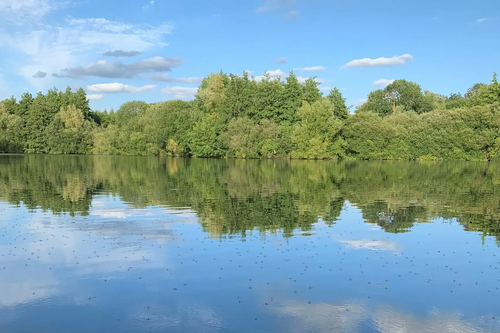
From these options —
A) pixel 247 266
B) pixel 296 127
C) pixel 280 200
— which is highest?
pixel 296 127

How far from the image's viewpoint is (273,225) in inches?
707

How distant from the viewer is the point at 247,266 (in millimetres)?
12281

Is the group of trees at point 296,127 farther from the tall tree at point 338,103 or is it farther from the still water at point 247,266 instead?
the still water at point 247,266

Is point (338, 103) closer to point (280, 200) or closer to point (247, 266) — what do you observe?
point (280, 200)

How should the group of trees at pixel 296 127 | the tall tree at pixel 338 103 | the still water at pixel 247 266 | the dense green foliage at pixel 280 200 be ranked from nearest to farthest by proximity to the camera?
the still water at pixel 247 266 < the dense green foliage at pixel 280 200 < the group of trees at pixel 296 127 < the tall tree at pixel 338 103

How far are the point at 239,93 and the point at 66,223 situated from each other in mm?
78730

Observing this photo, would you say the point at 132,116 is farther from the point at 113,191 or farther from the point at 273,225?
the point at 273,225

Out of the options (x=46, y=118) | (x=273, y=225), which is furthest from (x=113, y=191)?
(x=46, y=118)

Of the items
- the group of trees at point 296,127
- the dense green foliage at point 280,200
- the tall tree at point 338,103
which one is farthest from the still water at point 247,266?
the tall tree at point 338,103

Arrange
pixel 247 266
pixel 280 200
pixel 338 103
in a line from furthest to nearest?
pixel 338 103 < pixel 280 200 < pixel 247 266

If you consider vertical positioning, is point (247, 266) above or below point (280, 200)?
below

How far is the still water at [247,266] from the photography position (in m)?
8.87

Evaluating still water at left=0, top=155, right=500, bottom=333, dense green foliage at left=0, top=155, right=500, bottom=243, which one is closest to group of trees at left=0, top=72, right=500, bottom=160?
dense green foliage at left=0, top=155, right=500, bottom=243

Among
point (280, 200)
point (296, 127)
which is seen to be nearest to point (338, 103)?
point (296, 127)
